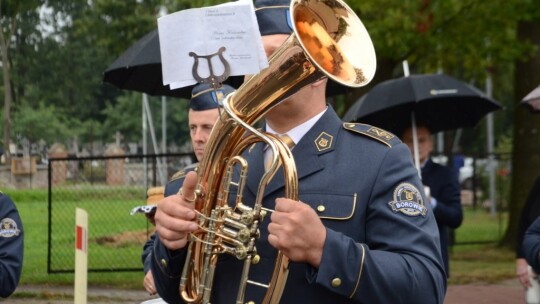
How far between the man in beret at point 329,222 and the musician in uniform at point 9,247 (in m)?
1.83

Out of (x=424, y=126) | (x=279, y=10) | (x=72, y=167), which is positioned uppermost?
(x=279, y=10)

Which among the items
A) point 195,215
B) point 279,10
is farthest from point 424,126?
point 195,215

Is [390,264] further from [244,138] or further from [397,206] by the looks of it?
[244,138]

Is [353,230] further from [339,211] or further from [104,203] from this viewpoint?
[104,203]

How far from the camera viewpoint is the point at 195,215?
111 inches

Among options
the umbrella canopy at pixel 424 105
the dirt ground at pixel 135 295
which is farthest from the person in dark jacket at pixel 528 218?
the dirt ground at pixel 135 295

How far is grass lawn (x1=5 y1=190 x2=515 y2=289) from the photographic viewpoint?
10.3m

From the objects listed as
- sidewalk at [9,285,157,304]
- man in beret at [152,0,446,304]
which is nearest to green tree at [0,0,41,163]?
sidewalk at [9,285,157,304]

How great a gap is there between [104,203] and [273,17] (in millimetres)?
8422

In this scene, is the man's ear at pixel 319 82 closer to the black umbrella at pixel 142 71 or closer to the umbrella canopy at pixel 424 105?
the black umbrella at pixel 142 71

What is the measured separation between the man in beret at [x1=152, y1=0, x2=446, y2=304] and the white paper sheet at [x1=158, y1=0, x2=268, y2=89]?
175 mm

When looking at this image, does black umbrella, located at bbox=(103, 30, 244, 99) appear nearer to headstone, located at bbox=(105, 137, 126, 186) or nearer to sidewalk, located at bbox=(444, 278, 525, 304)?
headstone, located at bbox=(105, 137, 126, 186)

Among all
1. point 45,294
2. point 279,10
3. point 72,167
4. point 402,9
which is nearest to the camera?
point 279,10

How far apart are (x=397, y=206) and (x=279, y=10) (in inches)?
30.6
